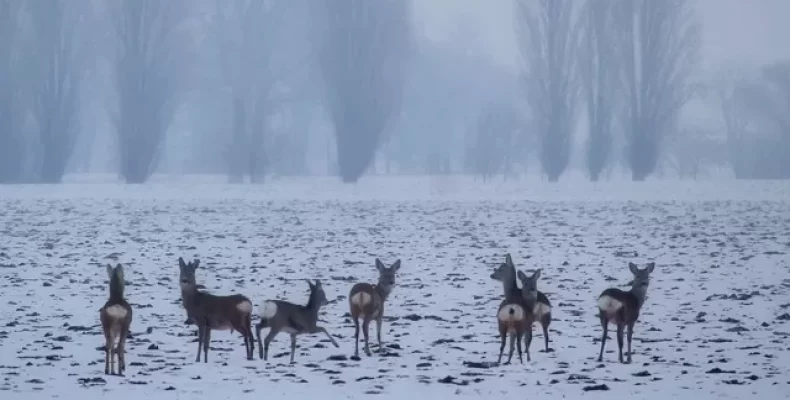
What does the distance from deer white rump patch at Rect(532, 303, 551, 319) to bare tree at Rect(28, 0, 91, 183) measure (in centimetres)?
4196

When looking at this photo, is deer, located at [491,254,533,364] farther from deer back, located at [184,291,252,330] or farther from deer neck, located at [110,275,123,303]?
deer neck, located at [110,275,123,303]

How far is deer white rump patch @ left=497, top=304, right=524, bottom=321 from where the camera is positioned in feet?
26.6

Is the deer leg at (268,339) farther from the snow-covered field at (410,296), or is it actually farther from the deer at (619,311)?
the deer at (619,311)

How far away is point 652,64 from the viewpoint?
171ft

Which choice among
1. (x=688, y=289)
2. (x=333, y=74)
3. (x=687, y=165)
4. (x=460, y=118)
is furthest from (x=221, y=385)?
(x=460, y=118)

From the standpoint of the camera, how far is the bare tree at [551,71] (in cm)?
5241

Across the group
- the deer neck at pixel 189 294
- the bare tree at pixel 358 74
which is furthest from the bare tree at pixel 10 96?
the deer neck at pixel 189 294

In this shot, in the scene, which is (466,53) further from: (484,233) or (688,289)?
(688,289)

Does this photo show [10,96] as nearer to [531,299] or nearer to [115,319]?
[115,319]

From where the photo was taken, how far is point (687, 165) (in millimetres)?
71938

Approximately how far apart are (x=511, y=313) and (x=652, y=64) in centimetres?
4625

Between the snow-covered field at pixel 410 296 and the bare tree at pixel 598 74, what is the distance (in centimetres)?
2529

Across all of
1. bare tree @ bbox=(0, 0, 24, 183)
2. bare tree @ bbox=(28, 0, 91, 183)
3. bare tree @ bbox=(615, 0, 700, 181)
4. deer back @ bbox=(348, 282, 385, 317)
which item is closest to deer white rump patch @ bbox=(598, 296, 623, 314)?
deer back @ bbox=(348, 282, 385, 317)

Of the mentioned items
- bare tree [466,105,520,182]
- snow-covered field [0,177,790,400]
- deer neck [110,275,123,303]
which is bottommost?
snow-covered field [0,177,790,400]
